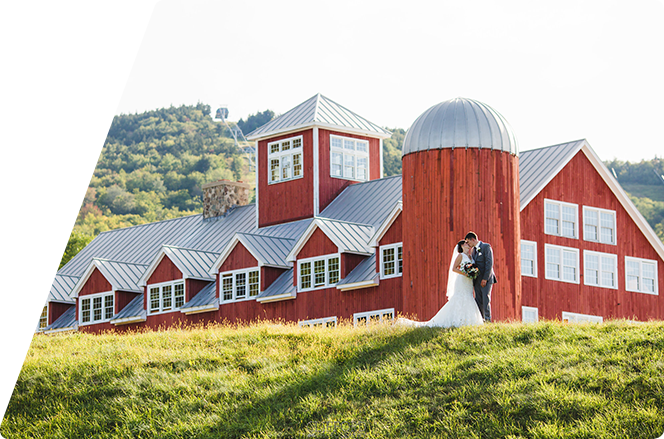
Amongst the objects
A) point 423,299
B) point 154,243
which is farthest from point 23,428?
point 154,243

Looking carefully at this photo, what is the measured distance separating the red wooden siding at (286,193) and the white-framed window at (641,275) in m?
13.9

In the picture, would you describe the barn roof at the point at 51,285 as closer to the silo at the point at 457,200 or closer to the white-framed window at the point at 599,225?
the silo at the point at 457,200

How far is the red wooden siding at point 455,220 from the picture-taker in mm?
28281

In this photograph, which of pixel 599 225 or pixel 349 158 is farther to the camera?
pixel 349 158

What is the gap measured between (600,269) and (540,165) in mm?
4771

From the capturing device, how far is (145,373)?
21453 millimetres

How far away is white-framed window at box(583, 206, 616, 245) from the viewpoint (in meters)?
37.1

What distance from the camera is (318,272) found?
1444 inches

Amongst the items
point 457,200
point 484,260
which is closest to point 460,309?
point 484,260

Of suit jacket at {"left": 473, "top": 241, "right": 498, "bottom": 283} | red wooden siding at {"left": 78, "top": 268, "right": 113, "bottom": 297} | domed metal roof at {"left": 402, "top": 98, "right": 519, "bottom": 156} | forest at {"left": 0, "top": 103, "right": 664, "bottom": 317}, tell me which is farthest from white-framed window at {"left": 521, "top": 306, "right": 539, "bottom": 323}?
forest at {"left": 0, "top": 103, "right": 664, "bottom": 317}

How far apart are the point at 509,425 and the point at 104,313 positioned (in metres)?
31.4

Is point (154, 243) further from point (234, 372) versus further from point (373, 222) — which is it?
point (234, 372)

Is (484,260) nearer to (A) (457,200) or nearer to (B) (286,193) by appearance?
(A) (457,200)

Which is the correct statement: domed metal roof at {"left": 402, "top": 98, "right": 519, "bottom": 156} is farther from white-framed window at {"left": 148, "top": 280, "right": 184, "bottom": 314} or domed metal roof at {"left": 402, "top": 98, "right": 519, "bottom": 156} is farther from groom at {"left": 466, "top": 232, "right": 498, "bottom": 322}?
white-framed window at {"left": 148, "top": 280, "right": 184, "bottom": 314}
